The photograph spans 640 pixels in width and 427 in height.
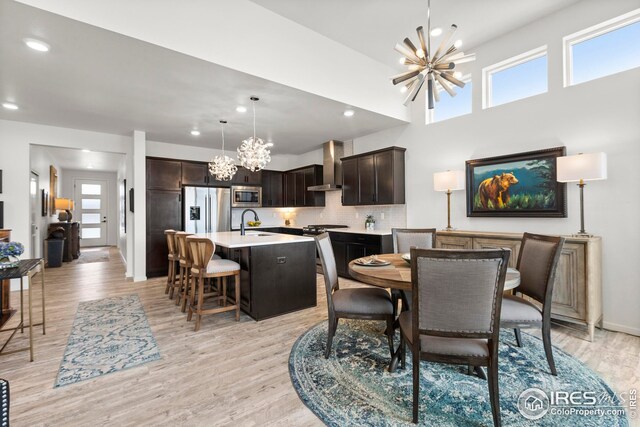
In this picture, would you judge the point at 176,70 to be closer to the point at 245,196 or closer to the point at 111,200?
the point at 245,196

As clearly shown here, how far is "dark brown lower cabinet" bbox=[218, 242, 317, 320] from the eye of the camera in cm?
331

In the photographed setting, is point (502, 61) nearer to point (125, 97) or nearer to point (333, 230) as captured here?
point (333, 230)

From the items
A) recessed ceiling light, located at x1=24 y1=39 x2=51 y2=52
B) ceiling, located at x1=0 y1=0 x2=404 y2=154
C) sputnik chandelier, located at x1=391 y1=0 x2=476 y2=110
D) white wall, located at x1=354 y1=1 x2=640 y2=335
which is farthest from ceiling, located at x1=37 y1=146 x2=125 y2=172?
white wall, located at x1=354 y1=1 x2=640 y2=335

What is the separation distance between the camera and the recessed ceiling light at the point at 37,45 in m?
2.48

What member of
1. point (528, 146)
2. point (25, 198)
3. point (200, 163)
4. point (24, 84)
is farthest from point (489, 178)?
point (25, 198)

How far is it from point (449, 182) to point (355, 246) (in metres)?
1.89

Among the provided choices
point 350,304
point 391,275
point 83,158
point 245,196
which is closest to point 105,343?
point 350,304

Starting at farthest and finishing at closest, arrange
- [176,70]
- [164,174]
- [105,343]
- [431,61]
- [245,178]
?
[245,178] < [164,174] < [176,70] < [105,343] < [431,61]

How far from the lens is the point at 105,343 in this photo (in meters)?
2.72

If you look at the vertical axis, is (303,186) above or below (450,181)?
above

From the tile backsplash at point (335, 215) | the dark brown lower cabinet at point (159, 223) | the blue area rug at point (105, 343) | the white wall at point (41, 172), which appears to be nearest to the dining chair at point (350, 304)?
the blue area rug at point (105, 343)

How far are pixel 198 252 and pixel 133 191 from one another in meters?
3.30

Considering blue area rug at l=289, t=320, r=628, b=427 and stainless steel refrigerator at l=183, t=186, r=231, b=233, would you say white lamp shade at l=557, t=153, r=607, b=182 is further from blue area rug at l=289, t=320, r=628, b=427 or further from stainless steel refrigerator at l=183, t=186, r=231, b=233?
stainless steel refrigerator at l=183, t=186, r=231, b=233

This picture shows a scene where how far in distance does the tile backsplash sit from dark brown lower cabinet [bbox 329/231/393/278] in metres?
0.60
